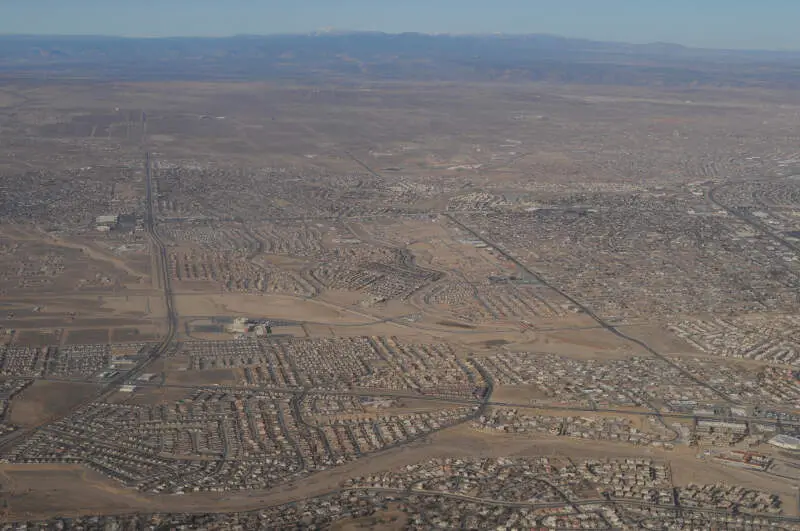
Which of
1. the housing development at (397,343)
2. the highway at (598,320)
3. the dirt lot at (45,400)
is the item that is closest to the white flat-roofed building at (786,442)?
the housing development at (397,343)

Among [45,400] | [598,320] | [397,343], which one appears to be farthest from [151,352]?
[598,320]

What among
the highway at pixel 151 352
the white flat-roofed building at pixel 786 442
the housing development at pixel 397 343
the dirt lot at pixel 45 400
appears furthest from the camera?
the dirt lot at pixel 45 400

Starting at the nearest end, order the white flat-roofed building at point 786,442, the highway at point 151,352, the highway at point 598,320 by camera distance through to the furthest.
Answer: the white flat-roofed building at point 786,442 → the highway at point 151,352 → the highway at point 598,320

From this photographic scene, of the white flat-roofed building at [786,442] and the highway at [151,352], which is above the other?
the white flat-roofed building at [786,442]

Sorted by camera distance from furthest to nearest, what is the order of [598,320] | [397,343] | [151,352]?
1. [598,320]
2. [397,343]
3. [151,352]

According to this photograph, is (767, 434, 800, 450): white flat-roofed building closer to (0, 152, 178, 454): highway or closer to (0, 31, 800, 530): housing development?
(0, 31, 800, 530): housing development

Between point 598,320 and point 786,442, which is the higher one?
point 786,442

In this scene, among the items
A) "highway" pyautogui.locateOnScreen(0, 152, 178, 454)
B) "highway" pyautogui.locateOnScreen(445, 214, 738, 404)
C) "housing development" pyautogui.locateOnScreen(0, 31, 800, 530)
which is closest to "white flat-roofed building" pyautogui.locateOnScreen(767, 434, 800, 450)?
"housing development" pyautogui.locateOnScreen(0, 31, 800, 530)

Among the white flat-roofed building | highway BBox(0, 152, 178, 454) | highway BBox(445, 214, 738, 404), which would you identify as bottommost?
highway BBox(0, 152, 178, 454)

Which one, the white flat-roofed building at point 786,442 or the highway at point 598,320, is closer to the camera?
the white flat-roofed building at point 786,442

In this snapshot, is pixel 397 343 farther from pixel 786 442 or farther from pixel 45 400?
pixel 786 442

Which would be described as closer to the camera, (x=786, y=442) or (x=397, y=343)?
(x=786, y=442)

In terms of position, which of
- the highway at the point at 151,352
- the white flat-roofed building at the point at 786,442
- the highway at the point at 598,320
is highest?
the white flat-roofed building at the point at 786,442

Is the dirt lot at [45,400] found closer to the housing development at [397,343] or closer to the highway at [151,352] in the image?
the housing development at [397,343]
